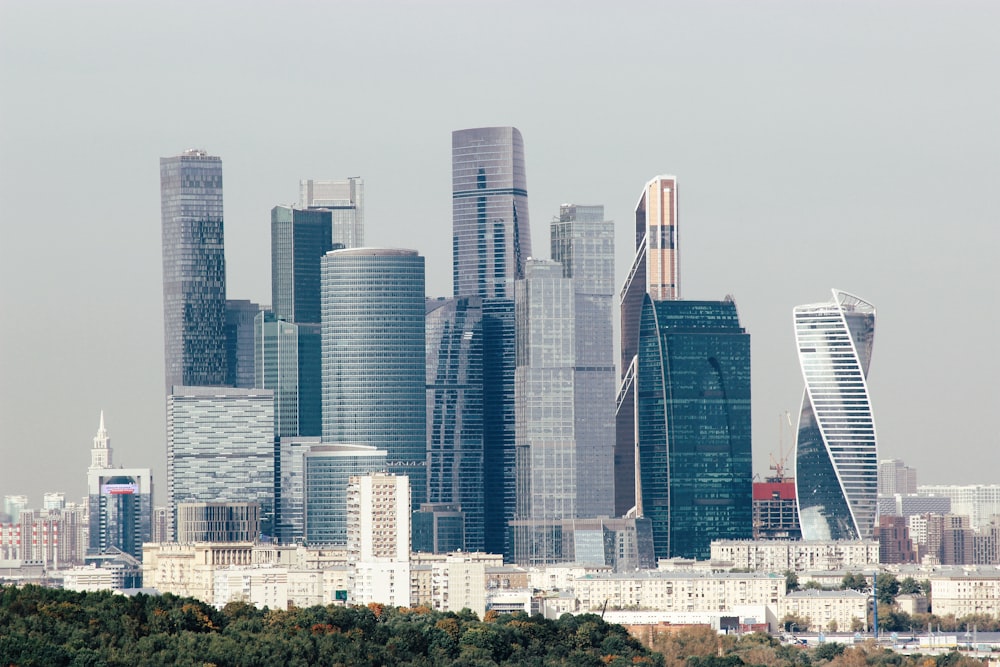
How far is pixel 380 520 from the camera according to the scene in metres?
191

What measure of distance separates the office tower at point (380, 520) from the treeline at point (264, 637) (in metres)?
63.9

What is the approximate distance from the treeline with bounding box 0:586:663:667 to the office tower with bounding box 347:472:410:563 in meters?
63.9

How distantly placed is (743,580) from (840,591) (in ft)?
23.6

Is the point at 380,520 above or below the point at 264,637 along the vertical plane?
above

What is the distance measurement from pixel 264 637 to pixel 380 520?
99.3 metres

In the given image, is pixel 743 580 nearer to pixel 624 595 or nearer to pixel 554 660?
pixel 624 595

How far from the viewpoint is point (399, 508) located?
191250 mm

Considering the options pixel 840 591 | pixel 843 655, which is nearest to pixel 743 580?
pixel 840 591

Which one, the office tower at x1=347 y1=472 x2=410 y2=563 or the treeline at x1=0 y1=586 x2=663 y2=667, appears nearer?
the treeline at x1=0 y1=586 x2=663 y2=667

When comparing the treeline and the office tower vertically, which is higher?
the office tower

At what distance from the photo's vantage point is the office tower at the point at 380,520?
611 feet

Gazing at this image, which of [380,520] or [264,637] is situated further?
[380,520]

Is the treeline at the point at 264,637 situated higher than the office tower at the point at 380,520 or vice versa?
the office tower at the point at 380,520

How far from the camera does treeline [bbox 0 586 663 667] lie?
85000 millimetres
